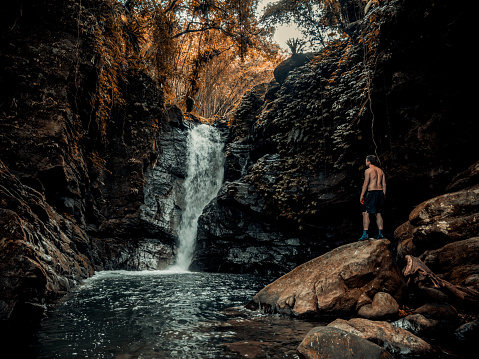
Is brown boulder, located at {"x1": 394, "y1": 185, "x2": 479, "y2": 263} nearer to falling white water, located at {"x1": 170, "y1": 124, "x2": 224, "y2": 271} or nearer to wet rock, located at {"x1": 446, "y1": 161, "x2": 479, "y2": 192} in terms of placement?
wet rock, located at {"x1": 446, "y1": 161, "x2": 479, "y2": 192}

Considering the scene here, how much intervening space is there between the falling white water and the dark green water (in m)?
6.27

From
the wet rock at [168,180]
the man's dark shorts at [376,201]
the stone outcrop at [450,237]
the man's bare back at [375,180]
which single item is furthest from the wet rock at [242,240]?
the stone outcrop at [450,237]

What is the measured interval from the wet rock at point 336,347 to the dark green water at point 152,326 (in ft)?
1.10

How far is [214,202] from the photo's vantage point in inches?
448

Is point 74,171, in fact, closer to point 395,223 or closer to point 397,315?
point 397,315

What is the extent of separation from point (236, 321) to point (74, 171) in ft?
21.8

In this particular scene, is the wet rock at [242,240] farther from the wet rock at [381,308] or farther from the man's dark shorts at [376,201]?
the wet rock at [381,308]

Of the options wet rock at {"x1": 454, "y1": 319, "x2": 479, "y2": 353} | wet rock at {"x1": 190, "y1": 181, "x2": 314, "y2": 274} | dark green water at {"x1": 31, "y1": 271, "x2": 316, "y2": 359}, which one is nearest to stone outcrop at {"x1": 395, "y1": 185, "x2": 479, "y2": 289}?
wet rock at {"x1": 454, "y1": 319, "x2": 479, "y2": 353}

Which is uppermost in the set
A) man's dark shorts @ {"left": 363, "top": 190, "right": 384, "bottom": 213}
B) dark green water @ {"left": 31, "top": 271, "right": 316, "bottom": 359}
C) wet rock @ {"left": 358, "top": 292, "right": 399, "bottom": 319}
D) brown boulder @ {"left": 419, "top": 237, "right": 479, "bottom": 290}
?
man's dark shorts @ {"left": 363, "top": 190, "right": 384, "bottom": 213}

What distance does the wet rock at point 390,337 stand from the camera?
Result: 8.91ft

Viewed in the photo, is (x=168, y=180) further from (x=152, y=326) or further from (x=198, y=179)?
(x=152, y=326)

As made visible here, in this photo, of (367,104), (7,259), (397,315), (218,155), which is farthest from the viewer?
(218,155)

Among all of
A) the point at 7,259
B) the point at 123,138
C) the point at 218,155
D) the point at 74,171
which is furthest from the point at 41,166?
the point at 218,155

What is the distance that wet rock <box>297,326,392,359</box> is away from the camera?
238 cm
